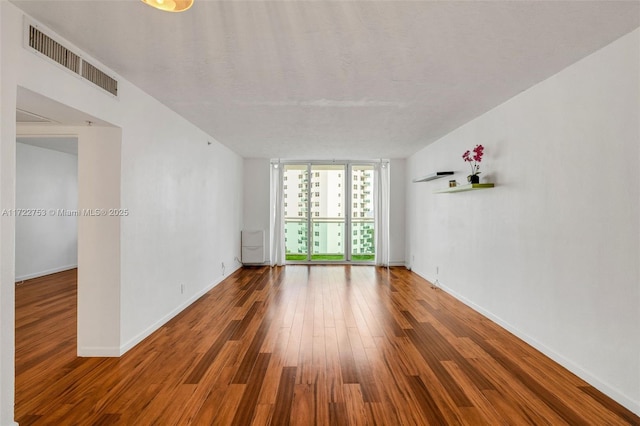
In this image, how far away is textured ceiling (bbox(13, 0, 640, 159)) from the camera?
1.89 meters

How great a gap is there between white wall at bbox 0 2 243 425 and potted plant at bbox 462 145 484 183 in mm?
3630

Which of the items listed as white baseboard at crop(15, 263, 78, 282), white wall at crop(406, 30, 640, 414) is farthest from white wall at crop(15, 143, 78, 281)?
white wall at crop(406, 30, 640, 414)

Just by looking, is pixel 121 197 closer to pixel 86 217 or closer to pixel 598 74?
pixel 86 217

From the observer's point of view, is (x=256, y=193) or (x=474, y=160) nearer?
(x=474, y=160)

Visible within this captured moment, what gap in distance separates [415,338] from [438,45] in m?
2.64

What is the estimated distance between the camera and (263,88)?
10.1ft

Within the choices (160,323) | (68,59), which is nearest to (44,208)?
(160,323)

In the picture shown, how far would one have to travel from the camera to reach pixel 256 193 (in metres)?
7.46

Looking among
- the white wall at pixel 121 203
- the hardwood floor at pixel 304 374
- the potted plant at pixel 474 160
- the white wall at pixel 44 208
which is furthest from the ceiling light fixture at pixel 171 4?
the white wall at pixel 44 208

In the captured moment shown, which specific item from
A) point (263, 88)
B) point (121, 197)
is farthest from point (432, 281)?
point (121, 197)

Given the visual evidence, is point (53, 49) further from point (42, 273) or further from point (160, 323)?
point (42, 273)

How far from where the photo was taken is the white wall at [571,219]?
2146mm

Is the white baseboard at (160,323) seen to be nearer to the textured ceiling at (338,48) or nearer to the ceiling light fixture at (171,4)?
the textured ceiling at (338,48)

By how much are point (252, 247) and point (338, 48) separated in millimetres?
5559
